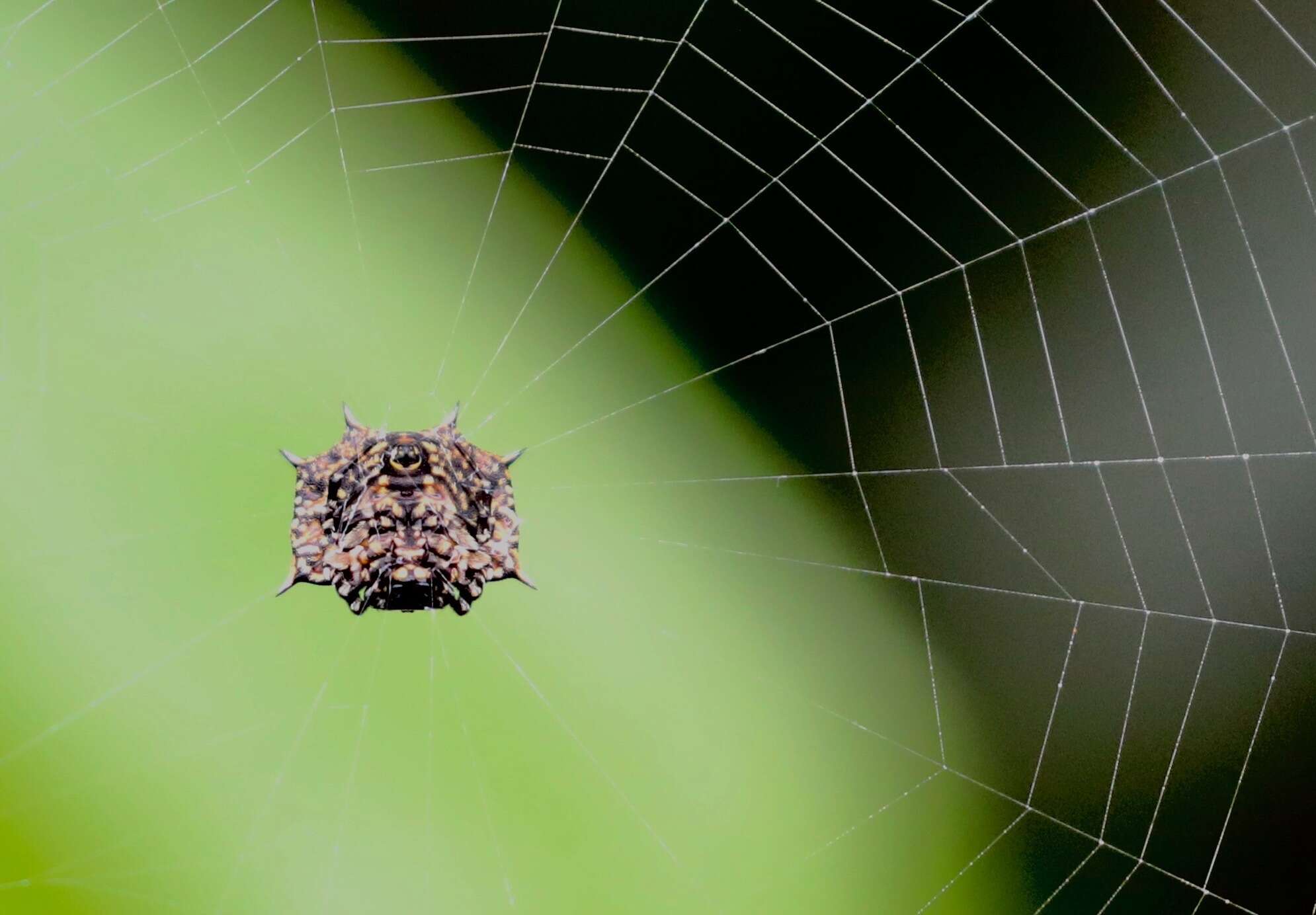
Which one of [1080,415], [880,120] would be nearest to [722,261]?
[880,120]

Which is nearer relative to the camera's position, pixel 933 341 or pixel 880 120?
pixel 880 120

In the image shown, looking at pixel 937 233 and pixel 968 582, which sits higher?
pixel 937 233

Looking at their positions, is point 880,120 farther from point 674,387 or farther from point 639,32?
point 674,387

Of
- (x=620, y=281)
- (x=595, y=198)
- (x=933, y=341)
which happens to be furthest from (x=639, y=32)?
(x=933, y=341)

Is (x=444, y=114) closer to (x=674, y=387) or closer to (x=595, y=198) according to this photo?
(x=595, y=198)

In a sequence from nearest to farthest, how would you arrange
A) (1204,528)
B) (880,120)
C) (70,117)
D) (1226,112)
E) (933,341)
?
1. (70,117)
2. (1226,112)
3. (880,120)
4. (1204,528)
5. (933,341)

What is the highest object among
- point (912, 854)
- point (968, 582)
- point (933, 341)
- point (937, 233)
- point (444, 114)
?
point (444, 114)

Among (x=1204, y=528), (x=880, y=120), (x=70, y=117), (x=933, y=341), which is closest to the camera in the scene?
(x=70, y=117)
